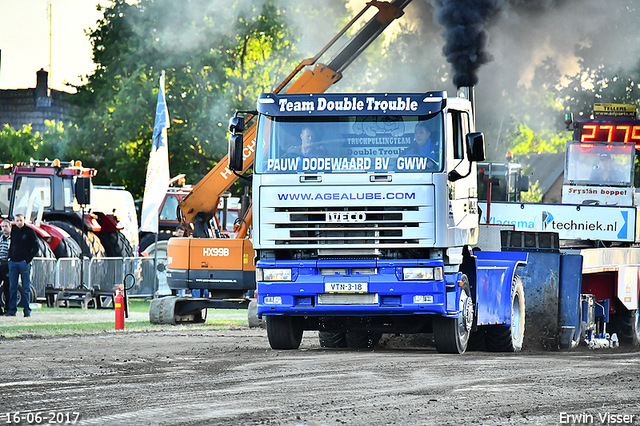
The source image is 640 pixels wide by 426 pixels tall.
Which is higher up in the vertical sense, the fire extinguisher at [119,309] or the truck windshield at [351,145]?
the truck windshield at [351,145]

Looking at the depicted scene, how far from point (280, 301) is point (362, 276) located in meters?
1.06

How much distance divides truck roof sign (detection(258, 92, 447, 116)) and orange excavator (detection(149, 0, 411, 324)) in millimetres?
5799

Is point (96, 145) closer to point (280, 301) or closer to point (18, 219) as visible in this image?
point (18, 219)

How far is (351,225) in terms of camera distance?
14227mm

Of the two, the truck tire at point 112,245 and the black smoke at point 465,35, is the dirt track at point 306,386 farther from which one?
the truck tire at point 112,245

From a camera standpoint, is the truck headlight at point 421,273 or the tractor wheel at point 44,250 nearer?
the truck headlight at point 421,273

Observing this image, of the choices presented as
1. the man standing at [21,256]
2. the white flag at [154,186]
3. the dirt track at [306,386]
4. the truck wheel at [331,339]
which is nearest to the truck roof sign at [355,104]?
the dirt track at [306,386]

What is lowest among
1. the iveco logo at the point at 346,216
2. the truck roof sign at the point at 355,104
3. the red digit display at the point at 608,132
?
the iveco logo at the point at 346,216

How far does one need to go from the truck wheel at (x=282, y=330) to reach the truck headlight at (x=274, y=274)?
105cm

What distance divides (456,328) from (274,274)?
239 cm

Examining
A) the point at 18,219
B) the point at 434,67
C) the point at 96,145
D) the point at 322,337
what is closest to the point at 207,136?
the point at 96,145

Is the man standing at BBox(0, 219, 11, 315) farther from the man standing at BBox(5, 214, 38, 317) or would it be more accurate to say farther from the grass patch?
the man standing at BBox(5, 214, 38, 317)

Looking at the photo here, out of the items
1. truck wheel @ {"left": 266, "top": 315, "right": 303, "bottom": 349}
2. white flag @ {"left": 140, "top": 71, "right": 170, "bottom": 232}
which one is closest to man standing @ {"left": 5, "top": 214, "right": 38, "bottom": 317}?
white flag @ {"left": 140, "top": 71, "right": 170, "bottom": 232}

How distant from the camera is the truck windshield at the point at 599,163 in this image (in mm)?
28203
